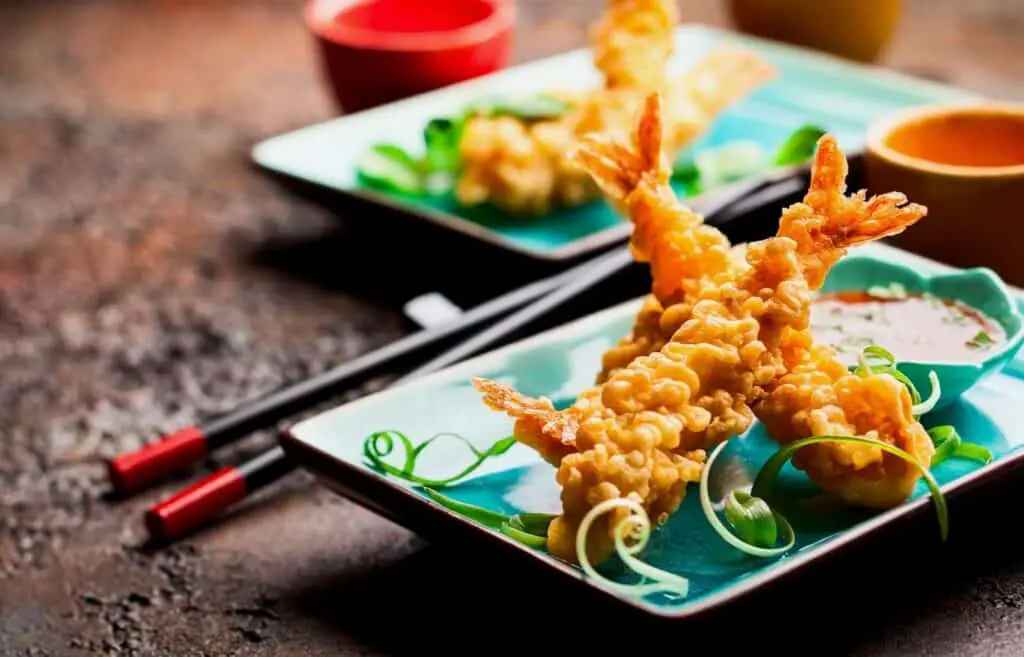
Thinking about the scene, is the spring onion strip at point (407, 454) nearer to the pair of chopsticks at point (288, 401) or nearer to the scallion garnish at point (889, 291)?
the pair of chopsticks at point (288, 401)

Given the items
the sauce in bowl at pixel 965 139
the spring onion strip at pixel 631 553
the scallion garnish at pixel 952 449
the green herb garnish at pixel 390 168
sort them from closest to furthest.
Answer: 1. the spring onion strip at pixel 631 553
2. the scallion garnish at pixel 952 449
3. the sauce in bowl at pixel 965 139
4. the green herb garnish at pixel 390 168

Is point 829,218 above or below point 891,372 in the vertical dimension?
above

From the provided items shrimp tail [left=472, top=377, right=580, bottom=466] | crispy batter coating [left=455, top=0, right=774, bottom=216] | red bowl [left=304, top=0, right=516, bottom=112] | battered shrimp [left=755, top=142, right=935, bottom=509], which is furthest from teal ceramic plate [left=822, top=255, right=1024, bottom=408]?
red bowl [left=304, top=0, right=516, bottom=112]

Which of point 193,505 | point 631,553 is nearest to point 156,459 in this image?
point 193,505

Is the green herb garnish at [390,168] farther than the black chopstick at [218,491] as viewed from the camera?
Yes

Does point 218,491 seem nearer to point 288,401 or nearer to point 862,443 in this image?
point 288,401

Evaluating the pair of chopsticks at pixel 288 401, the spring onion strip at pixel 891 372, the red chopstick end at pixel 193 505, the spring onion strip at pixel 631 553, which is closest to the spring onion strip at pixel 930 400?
the spring onion strip at pixel 891 372
